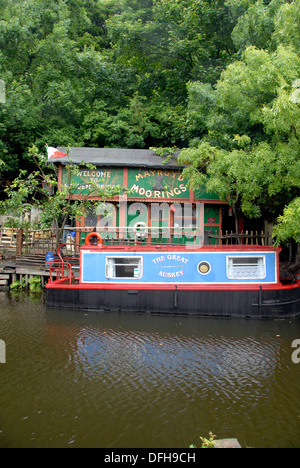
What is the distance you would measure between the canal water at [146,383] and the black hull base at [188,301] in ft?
2.04

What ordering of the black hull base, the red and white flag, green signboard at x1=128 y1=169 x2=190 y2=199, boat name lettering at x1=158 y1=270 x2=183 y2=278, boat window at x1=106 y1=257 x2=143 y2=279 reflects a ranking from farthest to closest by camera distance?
1. green signboard at x1=128 y1=169 x2=190 y2=199
2. the red and white flag
3. boat window at x1=106 y1=257 x2=143 y2=279
4. boat name lettering at x1=158 y1=270 x2=183 y2=278
5. the black hull base

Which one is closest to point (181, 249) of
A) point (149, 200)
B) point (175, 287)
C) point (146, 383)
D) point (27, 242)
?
point (175, 287)

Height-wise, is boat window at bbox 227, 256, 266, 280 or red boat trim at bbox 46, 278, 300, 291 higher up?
boat window at bbox 227, 256, 266, 280

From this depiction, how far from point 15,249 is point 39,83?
11.6 m

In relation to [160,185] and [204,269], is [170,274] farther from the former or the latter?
[160,185]

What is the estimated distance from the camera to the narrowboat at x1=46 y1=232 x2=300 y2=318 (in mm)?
13070

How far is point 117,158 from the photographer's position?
19922 mm

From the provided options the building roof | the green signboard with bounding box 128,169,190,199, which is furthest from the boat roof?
the building roof

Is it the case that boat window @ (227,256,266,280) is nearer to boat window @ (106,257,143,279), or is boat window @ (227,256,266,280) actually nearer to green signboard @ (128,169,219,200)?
boat window @ (106,257,143,279)

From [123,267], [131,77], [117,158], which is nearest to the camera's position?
[123,267]

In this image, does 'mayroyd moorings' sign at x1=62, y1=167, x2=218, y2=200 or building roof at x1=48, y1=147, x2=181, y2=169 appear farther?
'mayroyd moorings' sign at x1=62, y1=167, x2=218, y2=200

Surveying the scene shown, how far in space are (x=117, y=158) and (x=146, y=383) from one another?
14192mm

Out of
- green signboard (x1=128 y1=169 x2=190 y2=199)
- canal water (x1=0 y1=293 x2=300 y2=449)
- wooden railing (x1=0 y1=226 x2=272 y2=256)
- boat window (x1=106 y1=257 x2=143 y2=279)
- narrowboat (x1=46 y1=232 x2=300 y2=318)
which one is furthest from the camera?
green signboard (x1=128 y1=169 x2=190 y2=199)
